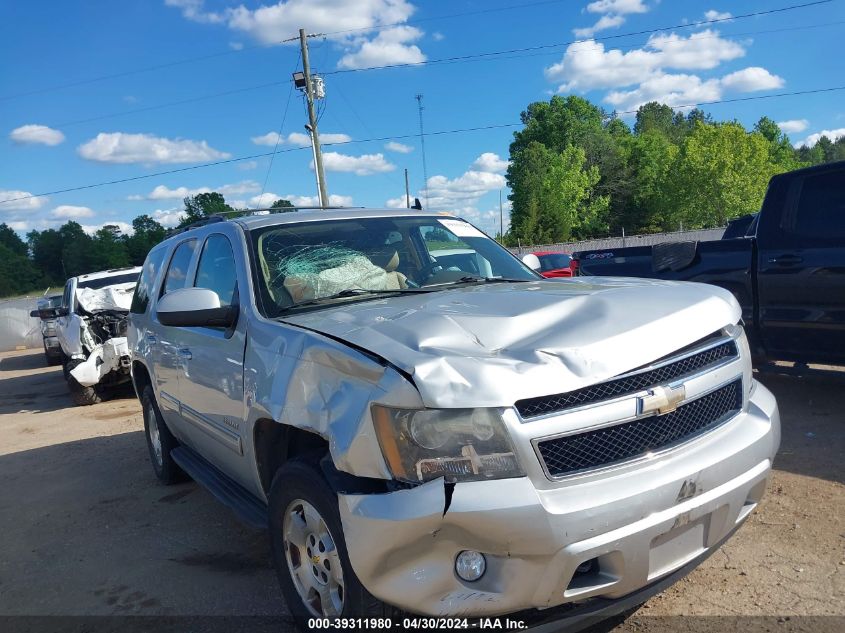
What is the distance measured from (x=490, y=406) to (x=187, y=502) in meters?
3.74

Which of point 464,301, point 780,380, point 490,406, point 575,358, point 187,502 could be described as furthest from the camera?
point 780,380

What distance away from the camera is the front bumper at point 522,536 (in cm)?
208

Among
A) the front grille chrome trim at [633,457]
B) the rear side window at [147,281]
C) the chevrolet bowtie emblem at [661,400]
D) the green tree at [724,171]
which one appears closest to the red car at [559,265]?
the rear side window at [147,281]

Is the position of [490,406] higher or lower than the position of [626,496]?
higher

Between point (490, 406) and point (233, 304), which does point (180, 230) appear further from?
point (490, 406)

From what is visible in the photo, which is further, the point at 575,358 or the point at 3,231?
the point at 3,231

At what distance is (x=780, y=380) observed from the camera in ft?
22.8

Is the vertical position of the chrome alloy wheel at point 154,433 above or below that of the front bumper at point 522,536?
below

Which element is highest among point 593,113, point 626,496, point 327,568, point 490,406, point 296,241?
point 593,113

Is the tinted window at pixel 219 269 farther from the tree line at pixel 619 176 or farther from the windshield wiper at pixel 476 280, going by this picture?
the tree line at pixel 619 176

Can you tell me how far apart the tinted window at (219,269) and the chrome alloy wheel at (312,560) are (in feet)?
4.30

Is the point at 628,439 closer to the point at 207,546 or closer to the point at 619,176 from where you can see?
the point at 207,546

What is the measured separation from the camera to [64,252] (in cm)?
6881

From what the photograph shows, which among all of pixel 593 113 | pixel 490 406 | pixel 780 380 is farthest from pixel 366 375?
pixel 593 113
